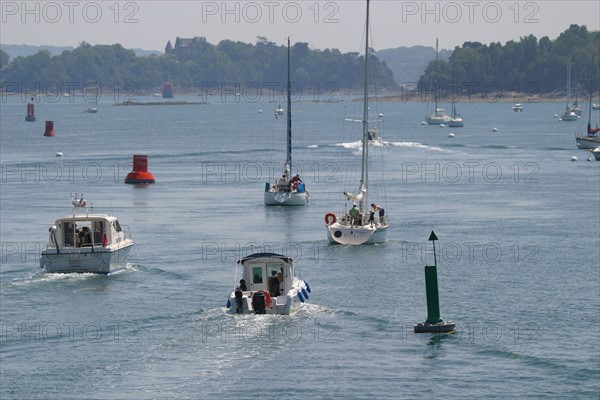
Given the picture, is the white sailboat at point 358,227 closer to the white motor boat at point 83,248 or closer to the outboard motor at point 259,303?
the white motor boat at point 83,248

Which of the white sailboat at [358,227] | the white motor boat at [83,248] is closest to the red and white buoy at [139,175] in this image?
the white sailboat at [358,227]

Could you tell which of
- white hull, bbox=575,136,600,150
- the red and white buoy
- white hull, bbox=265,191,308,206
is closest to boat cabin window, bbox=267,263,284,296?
white hull, bbox=265,191,308,206

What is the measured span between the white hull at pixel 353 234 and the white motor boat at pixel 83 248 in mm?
15896

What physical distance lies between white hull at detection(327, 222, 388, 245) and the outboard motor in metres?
24.8

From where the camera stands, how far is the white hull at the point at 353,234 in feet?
284

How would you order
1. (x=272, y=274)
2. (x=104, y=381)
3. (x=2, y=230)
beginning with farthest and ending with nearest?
(x=2, y=230) < (x=272, y=274) < (x=104, y=381)

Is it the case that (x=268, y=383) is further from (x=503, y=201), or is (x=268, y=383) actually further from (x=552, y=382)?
(x=503, y=201)

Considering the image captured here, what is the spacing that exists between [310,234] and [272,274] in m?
28.8

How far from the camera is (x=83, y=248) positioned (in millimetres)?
74188

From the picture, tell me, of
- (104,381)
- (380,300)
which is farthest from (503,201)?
(104,381)

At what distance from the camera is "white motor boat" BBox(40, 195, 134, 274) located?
73438 millimetres

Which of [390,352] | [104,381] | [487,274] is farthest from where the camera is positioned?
[487,274]

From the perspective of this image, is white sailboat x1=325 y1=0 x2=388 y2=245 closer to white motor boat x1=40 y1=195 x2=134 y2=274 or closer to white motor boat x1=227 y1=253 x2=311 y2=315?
white motor boat x1=40 y1=195 x2=134 y2=274

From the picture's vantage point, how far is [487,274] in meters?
77.1
